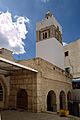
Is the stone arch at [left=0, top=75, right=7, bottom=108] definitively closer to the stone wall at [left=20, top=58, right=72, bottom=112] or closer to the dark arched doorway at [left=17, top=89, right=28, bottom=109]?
the dark arched doorway at [left=17, top=89, right=28, bottom=109]

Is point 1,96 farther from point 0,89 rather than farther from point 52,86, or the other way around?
point 52,86

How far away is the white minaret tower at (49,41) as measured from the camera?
2517 centimetres

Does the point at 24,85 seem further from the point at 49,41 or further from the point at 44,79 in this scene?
the point at 49,41

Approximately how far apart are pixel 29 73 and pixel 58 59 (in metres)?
14.3

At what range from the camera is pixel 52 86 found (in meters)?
13.7

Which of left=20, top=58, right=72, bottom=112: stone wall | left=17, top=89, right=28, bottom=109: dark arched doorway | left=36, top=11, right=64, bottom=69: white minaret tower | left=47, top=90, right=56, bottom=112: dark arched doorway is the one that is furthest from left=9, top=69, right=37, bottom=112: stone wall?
left=36, top=11, right=64, bottom=69: white minaret tower

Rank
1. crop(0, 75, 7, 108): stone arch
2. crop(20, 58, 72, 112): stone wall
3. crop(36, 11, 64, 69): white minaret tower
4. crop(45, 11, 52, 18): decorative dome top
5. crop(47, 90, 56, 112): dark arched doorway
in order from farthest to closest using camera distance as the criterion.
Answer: crop(45, 11, 52, 18): decorative dome top
crop(36, 11, 64, 69): white minaret tower
crop(47, 90, 56, 112): dark arched doorway
crop(0, 75, 7, 108): stone arch
crop(20, 58, 72, 112): stone wall

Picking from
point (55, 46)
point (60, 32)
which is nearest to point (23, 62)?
point (55, 46)

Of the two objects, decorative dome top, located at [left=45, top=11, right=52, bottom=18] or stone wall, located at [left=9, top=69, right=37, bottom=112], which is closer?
stone wall, located at [left=9, top=69, right=37, bottom=112]

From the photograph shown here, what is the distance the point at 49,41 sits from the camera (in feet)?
85.9

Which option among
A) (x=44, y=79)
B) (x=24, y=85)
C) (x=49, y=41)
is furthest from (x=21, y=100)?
(x=49, y=41)

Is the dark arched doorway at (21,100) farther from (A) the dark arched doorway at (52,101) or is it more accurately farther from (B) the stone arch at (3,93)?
(A) the dark arched doorway at (52,101)

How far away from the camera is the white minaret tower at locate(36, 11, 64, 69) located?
2517 cm

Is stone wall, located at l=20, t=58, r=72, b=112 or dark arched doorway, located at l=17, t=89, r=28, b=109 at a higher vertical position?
stone wall, located at l=20, t=58, r=72, b=112
